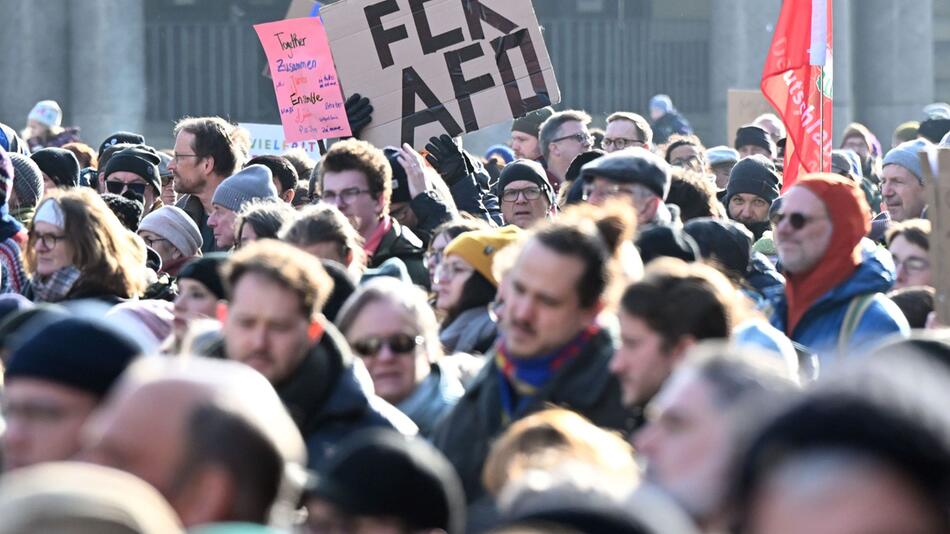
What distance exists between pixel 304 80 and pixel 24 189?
6.43 feet

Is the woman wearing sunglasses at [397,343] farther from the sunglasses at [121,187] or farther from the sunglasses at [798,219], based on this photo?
the sunglasses at [121,187]

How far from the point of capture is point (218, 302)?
19.4ft

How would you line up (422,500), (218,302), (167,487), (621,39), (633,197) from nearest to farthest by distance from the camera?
(167,487), (422,500), (218,302), (633,197), (621,39)

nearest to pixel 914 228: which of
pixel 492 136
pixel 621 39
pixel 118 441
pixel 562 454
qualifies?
pixel 562 454

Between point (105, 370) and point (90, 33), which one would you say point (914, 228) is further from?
point (90, 33)

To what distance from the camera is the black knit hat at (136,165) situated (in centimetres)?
934

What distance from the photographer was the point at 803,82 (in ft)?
31.4

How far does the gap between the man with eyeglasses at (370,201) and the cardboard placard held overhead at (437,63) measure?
1.80 meters

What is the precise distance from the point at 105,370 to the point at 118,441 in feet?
2.42

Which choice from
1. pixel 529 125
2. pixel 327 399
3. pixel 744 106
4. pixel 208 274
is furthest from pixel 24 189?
pixel 744 106

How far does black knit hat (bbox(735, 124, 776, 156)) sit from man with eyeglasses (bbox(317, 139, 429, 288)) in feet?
15.8

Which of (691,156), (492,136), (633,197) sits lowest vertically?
(492,136)

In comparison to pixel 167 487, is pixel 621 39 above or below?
below

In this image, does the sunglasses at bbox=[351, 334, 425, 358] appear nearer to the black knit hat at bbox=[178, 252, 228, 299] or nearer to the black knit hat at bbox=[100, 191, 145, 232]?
the black knit hat at bbox=[178, 252, 228, 299]
